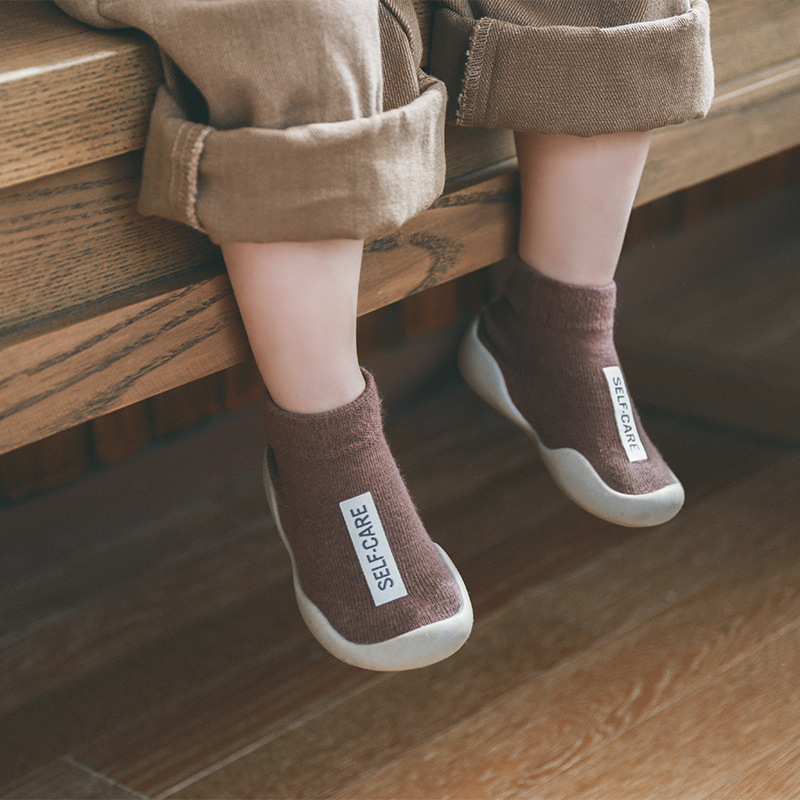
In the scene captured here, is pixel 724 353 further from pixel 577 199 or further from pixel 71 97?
pixel 71 97

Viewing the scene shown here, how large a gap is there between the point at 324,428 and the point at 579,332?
9.1 inches

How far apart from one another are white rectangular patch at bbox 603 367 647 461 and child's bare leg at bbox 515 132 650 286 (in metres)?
0.07

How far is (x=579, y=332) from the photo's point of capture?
0.75m

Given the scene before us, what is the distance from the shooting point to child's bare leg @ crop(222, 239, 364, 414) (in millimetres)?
571

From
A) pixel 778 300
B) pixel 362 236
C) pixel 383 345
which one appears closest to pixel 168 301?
pixel 362 236

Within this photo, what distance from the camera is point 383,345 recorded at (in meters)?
1.17

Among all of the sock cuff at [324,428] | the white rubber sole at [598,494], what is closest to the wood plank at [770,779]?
the white rubber sole at [598,494]

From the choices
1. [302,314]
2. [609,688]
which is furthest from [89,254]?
[609,688]

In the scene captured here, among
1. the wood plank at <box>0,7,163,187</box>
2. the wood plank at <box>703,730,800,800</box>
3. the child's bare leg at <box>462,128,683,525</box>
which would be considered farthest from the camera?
the child's bare leg at <box>462,128,683,525</box>

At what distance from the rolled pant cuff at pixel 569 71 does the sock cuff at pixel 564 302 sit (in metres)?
0.12

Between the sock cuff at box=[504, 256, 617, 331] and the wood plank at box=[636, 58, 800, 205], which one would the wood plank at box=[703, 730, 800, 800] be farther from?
the wood plank at box=[636, 58, 800, 205]

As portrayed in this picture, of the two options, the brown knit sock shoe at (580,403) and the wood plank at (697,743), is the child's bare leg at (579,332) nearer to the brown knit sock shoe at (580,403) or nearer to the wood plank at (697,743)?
the brown knit sock shoe at (580,403)

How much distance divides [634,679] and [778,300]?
0.79 meters

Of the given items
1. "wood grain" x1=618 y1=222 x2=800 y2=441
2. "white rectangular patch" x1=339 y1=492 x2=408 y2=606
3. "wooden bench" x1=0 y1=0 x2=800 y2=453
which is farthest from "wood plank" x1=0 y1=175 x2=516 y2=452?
"wood grain" x1=618 y1=222 x2=800 y2=441
